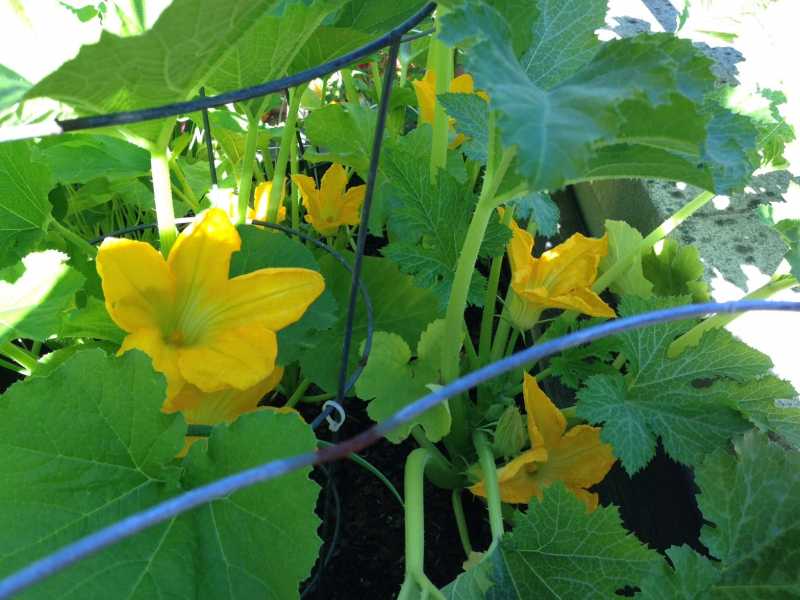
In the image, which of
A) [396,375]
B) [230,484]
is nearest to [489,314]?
[396,375]

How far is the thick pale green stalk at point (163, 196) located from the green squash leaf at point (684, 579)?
62cm

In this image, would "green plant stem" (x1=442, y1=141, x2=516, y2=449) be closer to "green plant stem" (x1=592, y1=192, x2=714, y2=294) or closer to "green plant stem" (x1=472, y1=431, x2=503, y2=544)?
"green plant stem" (x1=472, y1=431, x2=503, y2=544)

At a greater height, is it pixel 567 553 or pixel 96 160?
pixel 96 160

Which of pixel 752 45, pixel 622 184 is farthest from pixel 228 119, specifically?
pixel 752 45

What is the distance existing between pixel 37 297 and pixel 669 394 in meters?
0.74

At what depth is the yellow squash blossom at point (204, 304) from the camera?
2.67 ft

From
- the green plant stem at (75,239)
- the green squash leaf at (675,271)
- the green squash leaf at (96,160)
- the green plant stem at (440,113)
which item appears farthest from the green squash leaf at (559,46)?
the green plant stem at (75,239)

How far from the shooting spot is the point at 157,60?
63 cm

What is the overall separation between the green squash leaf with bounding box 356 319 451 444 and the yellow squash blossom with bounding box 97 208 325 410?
146 mm

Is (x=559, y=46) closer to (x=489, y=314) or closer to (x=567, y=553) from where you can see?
(x=489, y=314)

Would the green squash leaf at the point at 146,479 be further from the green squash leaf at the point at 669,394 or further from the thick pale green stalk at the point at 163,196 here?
the green squash leaf at the point at 669,394

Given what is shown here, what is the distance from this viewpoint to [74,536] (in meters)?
0.74

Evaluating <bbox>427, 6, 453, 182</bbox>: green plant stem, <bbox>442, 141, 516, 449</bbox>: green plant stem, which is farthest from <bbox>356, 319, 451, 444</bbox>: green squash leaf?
<bbox>427, 6, 453, 182</bbox>: green plant stem

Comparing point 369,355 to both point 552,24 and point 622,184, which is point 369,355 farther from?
point 622,184
